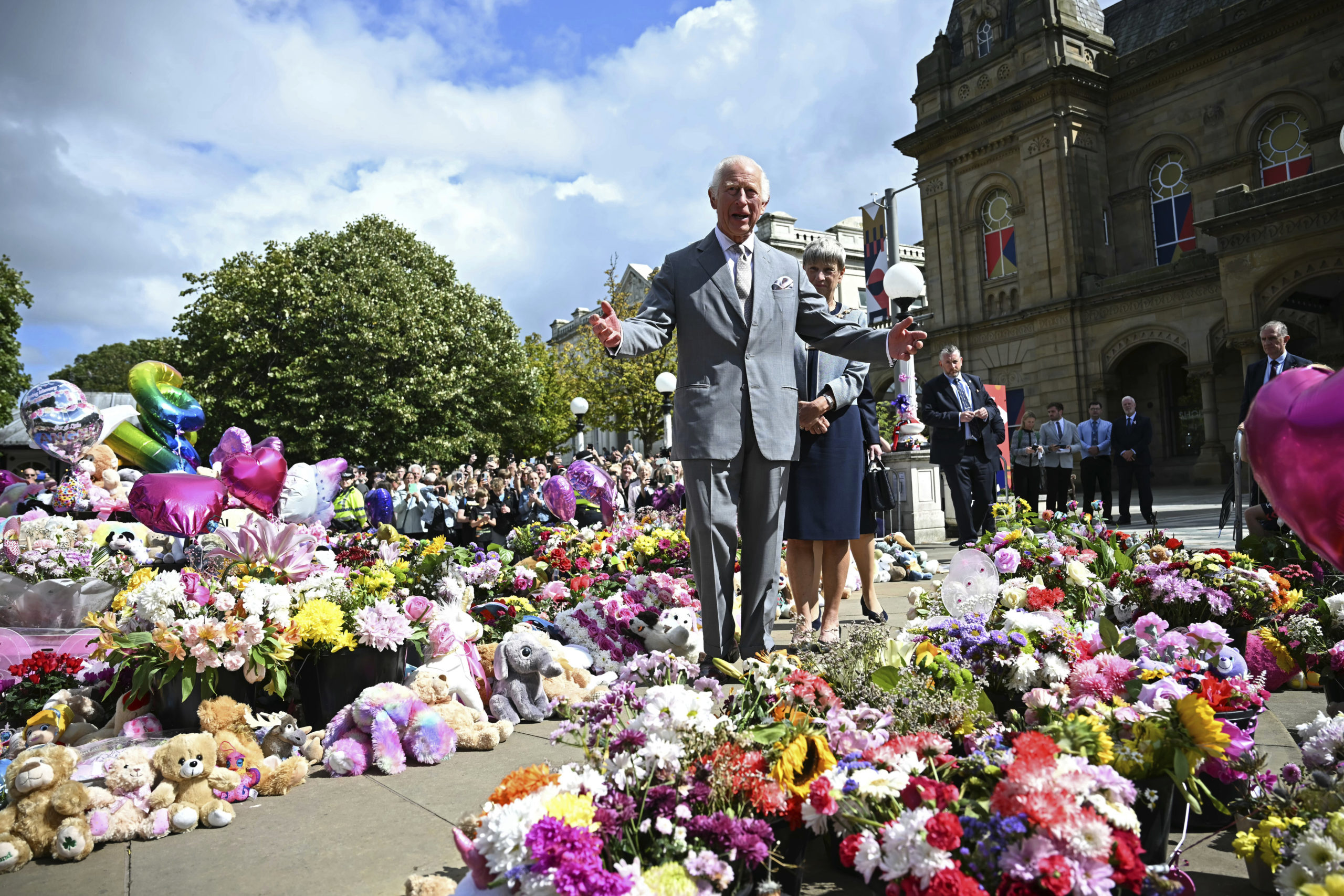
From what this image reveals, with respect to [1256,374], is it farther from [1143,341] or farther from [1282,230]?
[1143,341]

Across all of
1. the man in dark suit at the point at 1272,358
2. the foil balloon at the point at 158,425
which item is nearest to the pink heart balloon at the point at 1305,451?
Answer: the man in dark suit at the point at 1272,358

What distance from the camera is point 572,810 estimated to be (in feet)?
5.85

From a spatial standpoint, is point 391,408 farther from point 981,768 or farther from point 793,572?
point 981,768

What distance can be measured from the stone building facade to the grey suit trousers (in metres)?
19.9

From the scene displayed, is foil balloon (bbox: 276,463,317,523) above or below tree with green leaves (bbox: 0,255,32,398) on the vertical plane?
below

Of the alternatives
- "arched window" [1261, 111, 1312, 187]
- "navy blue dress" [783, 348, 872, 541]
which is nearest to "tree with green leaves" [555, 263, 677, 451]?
"arched window" [1261, 111, 1312, 187]

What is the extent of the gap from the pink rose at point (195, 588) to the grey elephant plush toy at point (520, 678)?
117cm

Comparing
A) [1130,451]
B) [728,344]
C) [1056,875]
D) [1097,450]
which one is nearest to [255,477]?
[728,344]

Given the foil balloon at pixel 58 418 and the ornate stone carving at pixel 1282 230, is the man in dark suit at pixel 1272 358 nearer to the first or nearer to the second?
the foil balloon at pixel 58 418

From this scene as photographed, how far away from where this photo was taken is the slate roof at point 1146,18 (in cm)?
2594

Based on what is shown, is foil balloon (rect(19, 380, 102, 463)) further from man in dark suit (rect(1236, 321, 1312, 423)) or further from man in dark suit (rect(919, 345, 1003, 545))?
man in dark suit (rect(1236, 321, 1312, 423))

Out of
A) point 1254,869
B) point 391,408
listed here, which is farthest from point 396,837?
point 391,408

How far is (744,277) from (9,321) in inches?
1318

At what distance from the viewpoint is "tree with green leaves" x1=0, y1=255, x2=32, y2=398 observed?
2820 cm
